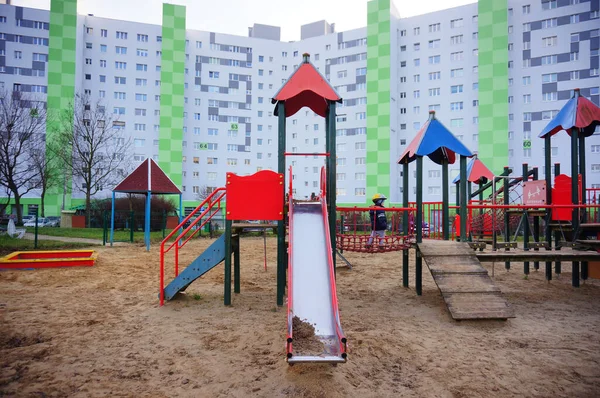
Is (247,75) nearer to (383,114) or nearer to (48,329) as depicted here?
(383,114)

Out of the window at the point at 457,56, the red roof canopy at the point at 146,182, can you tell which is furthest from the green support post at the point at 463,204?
the window at the point at 457,56

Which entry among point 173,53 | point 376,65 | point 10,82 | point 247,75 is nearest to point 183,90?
point 173,53

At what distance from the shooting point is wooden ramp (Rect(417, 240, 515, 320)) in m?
5.68

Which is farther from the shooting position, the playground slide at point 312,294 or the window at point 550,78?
the window at point 550,78

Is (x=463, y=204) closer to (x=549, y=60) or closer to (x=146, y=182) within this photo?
(x=146, y=182)

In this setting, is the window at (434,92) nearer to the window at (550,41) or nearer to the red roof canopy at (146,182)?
the window at (550,41)

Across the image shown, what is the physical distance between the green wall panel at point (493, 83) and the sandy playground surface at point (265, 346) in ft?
126

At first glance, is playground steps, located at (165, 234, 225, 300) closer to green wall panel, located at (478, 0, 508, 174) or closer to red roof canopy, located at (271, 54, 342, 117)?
red roof canopy, located at (271, 54, 342, 117)

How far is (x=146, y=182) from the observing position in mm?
16016

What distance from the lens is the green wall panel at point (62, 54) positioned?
1810 inches

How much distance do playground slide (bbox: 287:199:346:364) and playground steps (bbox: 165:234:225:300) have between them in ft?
4.80

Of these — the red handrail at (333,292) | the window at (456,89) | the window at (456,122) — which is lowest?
the red handrail at (333,292)

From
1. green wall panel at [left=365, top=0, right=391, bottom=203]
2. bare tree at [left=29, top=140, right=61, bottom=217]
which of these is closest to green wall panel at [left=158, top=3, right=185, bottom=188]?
bare tree at [left=29, top=140, right=61, bottom=217]

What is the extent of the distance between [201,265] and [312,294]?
270cm
